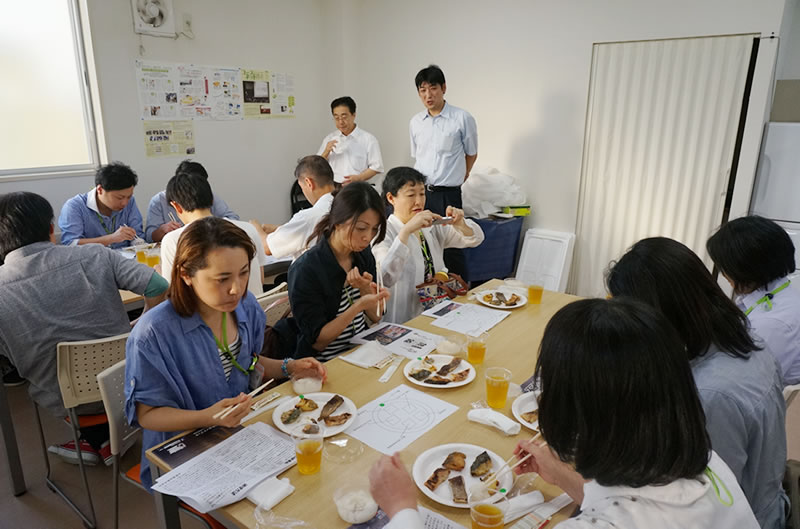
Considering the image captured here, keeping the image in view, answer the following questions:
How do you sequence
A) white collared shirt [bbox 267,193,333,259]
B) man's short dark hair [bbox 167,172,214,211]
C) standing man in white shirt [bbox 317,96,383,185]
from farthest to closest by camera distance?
standing man in white shirt [bbox 317,96,383,185] < white collared shirt [bbox 267,193,333,259] < man's short dark hair [bbox 167,172,214,211]

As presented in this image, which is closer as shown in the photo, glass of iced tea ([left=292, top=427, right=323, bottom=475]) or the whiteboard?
glass of iced tea ([left=292, top=427, right=323, bottom=475])

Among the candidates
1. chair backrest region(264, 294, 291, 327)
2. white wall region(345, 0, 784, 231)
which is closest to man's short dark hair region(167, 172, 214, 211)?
chair backrest region(264, 294, 291, 327)

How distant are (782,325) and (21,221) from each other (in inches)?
115

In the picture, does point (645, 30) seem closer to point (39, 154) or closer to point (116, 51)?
point (116, 51)

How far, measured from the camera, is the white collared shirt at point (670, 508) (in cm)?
83

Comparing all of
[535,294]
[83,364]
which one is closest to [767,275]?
[535,294]

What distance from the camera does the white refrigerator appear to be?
345 cm

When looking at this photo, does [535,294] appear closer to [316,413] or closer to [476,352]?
[476,352]

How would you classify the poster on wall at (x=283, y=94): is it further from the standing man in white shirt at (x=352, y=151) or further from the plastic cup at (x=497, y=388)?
the plastic cup at (x=497, y=388)

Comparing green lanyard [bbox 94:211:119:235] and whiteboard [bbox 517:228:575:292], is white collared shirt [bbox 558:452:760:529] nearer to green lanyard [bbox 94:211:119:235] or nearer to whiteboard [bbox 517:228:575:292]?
green lanyard [bbox 94:211:119:235]

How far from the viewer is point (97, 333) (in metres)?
2.26

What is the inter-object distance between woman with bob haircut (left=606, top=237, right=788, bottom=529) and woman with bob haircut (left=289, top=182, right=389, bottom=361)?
3.47 feet

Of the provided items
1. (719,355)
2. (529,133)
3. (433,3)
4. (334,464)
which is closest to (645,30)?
(529,133)

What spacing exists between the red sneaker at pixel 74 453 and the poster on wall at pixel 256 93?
11.1 ft
